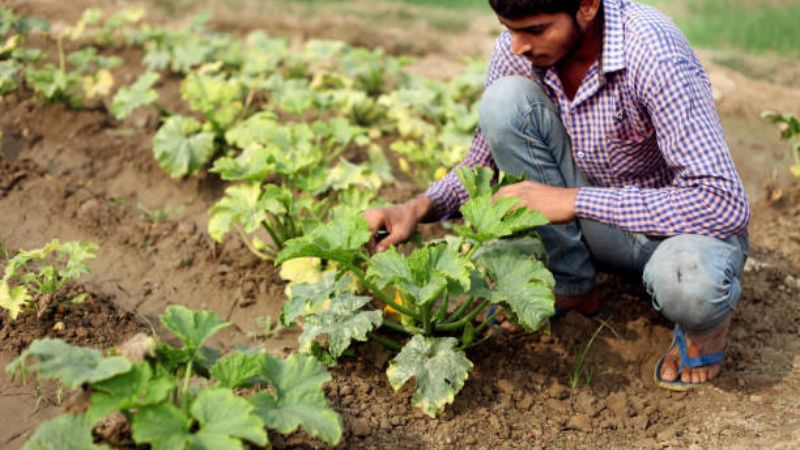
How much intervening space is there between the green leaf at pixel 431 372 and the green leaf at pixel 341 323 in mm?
160

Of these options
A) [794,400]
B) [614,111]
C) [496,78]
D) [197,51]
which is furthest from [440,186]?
[197,51]

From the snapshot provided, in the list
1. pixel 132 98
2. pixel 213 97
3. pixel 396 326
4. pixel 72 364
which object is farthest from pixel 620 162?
pixel 132 98

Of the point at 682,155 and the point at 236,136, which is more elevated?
the point at 682,155

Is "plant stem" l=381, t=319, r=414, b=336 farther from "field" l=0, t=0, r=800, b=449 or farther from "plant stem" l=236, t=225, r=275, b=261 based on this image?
"plant stem" l=236, t=225, r=275, b=261

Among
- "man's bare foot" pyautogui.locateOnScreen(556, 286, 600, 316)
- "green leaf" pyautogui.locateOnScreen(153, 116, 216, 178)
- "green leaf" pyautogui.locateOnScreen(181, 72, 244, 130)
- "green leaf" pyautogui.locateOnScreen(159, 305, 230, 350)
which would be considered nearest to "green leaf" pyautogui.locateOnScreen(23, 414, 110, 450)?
"green leaf" pyautogui.locateOnScreen(159, 305, 230, 350)

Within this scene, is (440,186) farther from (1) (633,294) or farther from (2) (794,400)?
(2) (794,400)

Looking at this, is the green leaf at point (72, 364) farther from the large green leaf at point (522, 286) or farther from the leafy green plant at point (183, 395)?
the large green leaf at point (522, 286)

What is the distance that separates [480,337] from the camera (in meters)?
3.50

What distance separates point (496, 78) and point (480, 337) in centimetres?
106

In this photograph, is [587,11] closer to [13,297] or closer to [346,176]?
[346,176]

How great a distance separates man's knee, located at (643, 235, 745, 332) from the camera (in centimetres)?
296

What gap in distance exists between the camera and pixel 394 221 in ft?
10.8

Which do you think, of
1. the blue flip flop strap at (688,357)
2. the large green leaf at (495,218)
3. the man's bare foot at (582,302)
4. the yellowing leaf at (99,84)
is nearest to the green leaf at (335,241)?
the large green leaf at (495,218)

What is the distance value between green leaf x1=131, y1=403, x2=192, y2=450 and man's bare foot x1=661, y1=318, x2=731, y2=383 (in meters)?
1.87
